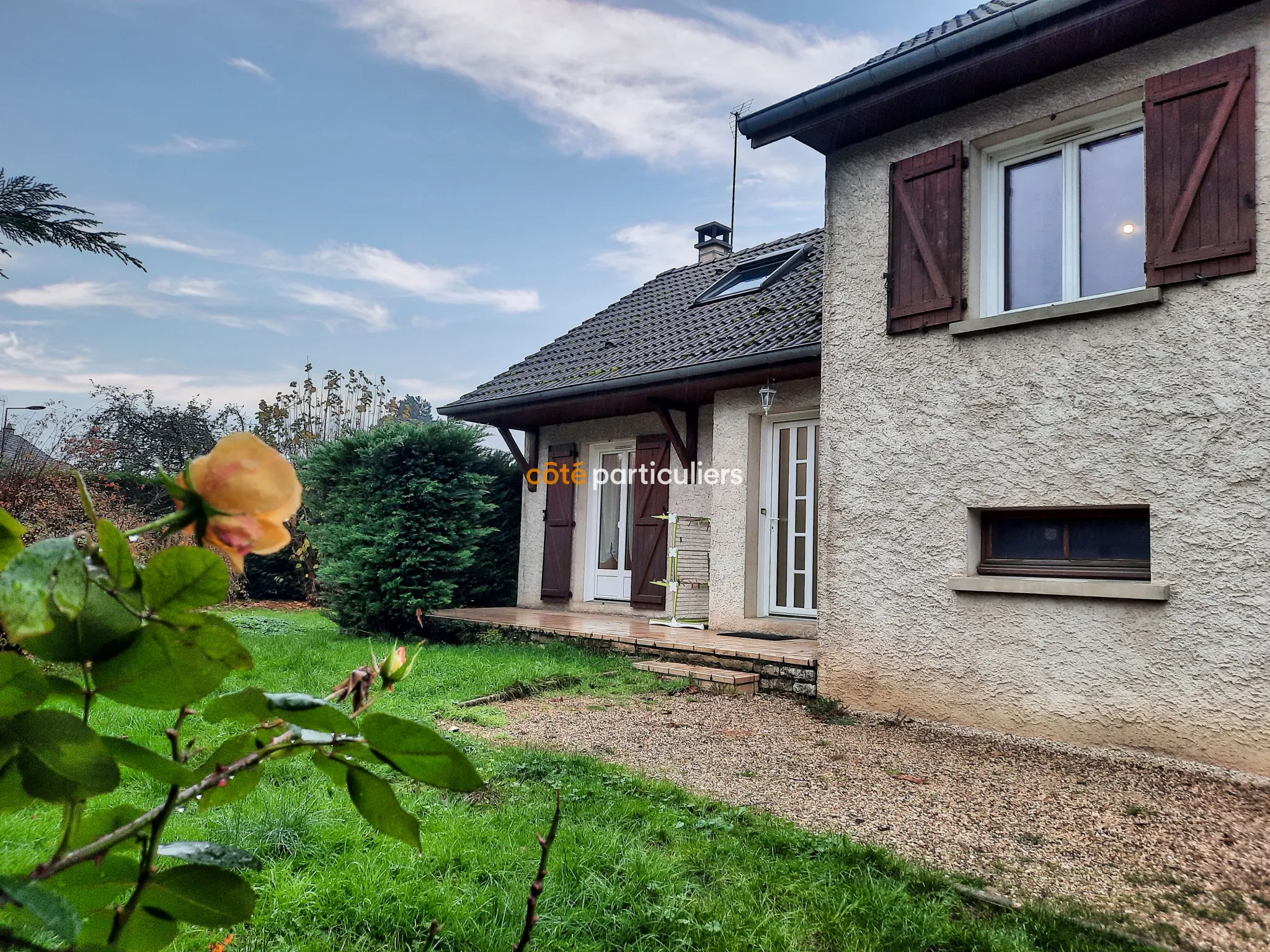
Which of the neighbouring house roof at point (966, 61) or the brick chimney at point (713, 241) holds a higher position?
the brick chimney at point (713, 241)

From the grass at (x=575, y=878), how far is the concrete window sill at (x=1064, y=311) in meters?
3.45

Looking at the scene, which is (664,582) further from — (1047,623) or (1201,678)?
(1201,678)

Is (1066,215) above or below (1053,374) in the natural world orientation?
above

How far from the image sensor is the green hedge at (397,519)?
29.7ft

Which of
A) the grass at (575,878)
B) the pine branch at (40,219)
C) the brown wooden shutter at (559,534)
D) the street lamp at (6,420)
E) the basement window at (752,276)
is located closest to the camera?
the grass at (575,878)

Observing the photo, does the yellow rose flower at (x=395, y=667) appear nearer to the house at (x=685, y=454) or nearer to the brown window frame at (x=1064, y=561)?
A: the brown window frame at (x=1064, y=561)

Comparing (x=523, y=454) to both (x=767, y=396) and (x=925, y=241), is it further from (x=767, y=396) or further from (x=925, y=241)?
(x=925, y=241)

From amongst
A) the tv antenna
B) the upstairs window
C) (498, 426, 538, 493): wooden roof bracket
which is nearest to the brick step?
the upstairs window

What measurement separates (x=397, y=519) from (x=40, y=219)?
14.4 feet

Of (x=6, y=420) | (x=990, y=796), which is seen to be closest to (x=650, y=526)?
(x=990, y=796)

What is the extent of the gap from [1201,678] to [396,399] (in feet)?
54.9

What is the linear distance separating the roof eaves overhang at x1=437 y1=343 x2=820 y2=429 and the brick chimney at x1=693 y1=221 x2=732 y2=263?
12.7 ft

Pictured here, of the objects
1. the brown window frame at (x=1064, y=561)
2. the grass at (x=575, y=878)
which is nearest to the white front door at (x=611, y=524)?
the brown window frame at (x=1064, y=561)

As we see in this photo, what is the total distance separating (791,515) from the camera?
816 cm
